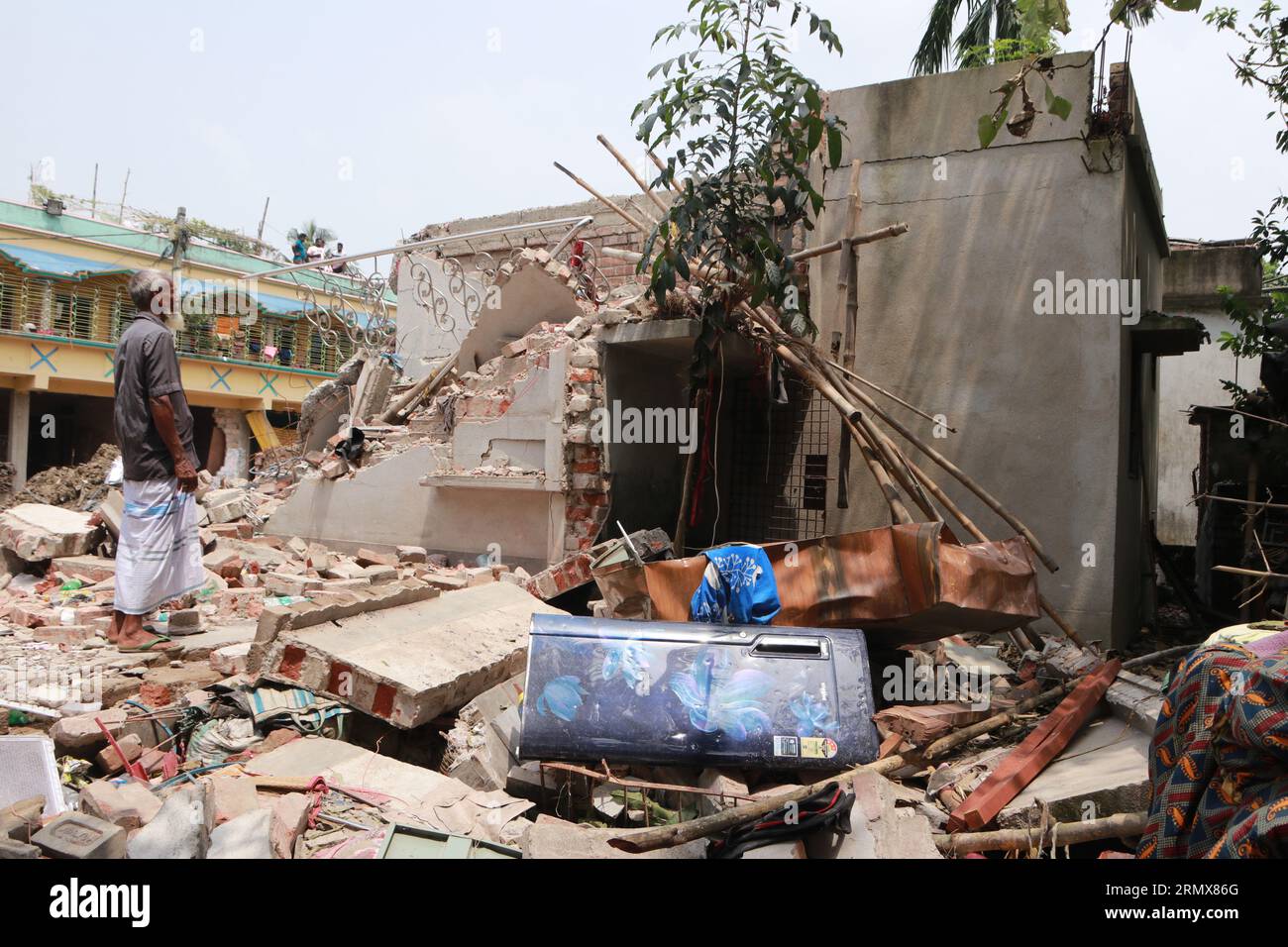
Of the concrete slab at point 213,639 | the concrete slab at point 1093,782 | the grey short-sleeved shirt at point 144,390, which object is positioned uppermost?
the grey short-sleeved shirt at point 144,390

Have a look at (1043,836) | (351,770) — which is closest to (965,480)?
(1043,836)

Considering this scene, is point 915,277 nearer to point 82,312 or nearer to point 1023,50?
point 1023,50

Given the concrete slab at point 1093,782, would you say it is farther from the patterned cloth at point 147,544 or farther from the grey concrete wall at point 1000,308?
the patterned cloth at point 147,544

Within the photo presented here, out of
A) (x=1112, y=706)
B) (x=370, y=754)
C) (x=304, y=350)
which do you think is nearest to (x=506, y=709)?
(x=370, y=754)

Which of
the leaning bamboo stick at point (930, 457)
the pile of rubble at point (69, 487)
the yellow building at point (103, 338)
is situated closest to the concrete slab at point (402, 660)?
the leaning bamboo stick at point (930, 457)

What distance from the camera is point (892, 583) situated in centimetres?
443

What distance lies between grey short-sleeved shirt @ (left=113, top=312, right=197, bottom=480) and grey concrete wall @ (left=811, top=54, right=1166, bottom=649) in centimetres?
483

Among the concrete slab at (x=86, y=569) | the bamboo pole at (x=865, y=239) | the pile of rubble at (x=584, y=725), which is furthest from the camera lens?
the concrete slab at (x=86, y=569)

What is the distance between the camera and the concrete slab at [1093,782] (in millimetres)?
3379

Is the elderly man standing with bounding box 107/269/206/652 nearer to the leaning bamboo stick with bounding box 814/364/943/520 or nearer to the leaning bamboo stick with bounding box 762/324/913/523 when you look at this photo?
the leaning bamboo stick with bounding box 762/324/913/523

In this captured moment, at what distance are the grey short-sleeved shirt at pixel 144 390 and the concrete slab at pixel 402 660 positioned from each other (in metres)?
1.62

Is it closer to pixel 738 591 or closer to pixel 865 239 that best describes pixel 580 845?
pixel 738 591

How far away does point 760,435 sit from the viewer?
814 centimetres

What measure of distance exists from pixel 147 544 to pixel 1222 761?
5499mm
